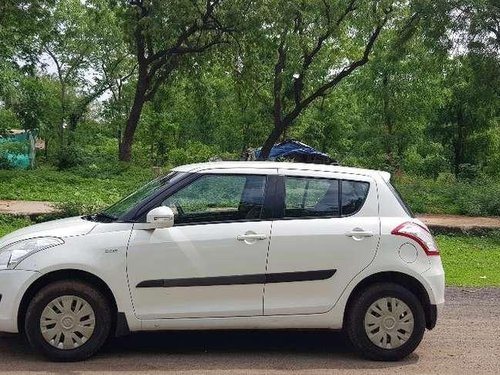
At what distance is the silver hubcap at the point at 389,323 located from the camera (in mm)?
5859

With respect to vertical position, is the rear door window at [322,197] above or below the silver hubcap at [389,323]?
above

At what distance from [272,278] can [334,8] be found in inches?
932

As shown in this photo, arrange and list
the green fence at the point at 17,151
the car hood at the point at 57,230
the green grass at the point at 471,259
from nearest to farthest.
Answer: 1. the car hood at the point at 57,230
2. the green grass at the point at 471,259
3. the green fence at the point at 17,151

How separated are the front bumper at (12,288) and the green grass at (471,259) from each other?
6.67 metres

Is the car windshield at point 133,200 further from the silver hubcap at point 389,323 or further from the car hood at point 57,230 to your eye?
the silver hubcap at point 389,323

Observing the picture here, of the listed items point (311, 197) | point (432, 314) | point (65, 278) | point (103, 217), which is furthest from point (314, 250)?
point (65, 278)

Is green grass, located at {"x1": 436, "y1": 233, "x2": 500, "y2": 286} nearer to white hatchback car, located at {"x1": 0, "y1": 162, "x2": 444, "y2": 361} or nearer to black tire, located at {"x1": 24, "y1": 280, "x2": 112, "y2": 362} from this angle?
white hatchback car, located at {"x1": 0, "y1": 162, "x2": 444, "y2": 361}

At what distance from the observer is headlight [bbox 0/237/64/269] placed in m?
5.50

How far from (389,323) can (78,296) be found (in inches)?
104

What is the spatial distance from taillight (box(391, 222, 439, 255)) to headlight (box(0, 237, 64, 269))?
2.87 meters

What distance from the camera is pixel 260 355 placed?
595cm

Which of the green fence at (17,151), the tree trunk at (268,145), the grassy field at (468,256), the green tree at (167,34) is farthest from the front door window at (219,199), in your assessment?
the tree trunk at (268,145)

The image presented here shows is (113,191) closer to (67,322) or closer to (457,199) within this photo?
(457,199)

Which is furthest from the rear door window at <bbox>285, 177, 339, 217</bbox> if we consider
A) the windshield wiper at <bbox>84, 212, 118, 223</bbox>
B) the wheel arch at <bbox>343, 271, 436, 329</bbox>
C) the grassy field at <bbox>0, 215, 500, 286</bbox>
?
the grassy field at <bbox>0, 215, 500, 286</bbox>
